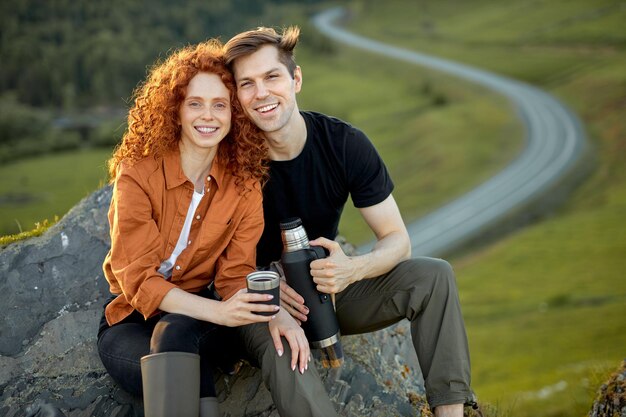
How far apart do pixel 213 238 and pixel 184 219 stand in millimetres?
232

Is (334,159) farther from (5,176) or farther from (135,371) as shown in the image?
(5,176)

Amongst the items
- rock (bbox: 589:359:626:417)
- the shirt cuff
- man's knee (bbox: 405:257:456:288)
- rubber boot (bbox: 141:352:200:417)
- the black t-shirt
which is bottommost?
rock (bbox: 589:359:626:417)

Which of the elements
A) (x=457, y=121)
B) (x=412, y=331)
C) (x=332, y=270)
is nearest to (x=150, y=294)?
(x=332, y=270)

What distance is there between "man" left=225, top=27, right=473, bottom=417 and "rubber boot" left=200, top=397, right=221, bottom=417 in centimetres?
82

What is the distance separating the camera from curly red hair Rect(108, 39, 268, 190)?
15.4 feet

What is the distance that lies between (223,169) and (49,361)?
6.37 feet

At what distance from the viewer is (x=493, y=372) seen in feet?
68.9

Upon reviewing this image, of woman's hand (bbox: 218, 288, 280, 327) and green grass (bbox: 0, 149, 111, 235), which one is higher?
woman's hand (bbox: 218, 288, 280, 327)

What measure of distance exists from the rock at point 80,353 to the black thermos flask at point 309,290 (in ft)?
1.92

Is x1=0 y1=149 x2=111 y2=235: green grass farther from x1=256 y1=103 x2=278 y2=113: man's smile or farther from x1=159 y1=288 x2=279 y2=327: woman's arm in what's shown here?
x1=159 y1=288 x2=279 y2=327: woman's arm

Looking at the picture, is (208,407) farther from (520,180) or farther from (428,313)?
(520,180)

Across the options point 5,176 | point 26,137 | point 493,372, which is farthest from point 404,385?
point 26,137

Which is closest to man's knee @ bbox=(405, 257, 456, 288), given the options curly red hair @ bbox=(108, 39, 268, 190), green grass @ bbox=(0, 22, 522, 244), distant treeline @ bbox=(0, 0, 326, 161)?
curly red hair @ bbox=(108, 39, 268, 190)

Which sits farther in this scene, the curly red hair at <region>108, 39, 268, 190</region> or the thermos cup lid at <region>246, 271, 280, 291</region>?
the curly red hair at <region>108, 39, 268, 190</region>
